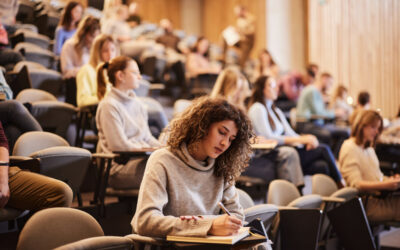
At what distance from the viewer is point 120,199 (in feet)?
9.98

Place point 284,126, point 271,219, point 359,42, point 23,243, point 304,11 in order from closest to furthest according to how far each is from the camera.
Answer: point 23,243, point 271,219, point 284,126, point 359,42, point 304,11

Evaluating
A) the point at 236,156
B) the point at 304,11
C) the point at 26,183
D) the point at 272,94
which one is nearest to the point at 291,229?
the point at 236,156

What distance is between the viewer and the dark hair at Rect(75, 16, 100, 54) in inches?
166

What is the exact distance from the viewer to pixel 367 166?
3.60 m

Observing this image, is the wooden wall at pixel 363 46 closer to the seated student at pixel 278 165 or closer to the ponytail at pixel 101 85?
the seated student at pixel 278 165

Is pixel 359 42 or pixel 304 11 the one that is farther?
pixel 304 11

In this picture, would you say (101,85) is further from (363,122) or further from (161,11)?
(161,11)

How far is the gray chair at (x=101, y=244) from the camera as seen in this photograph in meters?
1.52

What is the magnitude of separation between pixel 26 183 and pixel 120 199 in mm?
936

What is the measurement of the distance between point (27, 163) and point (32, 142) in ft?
1.10

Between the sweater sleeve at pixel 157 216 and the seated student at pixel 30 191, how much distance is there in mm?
390

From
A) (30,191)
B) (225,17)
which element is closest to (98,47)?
(30,191)

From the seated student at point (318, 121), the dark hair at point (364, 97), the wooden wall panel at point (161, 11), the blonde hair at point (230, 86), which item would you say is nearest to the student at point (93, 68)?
the blonde hair at point (230, 86)

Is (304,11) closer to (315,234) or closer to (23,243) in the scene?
(315,234)
